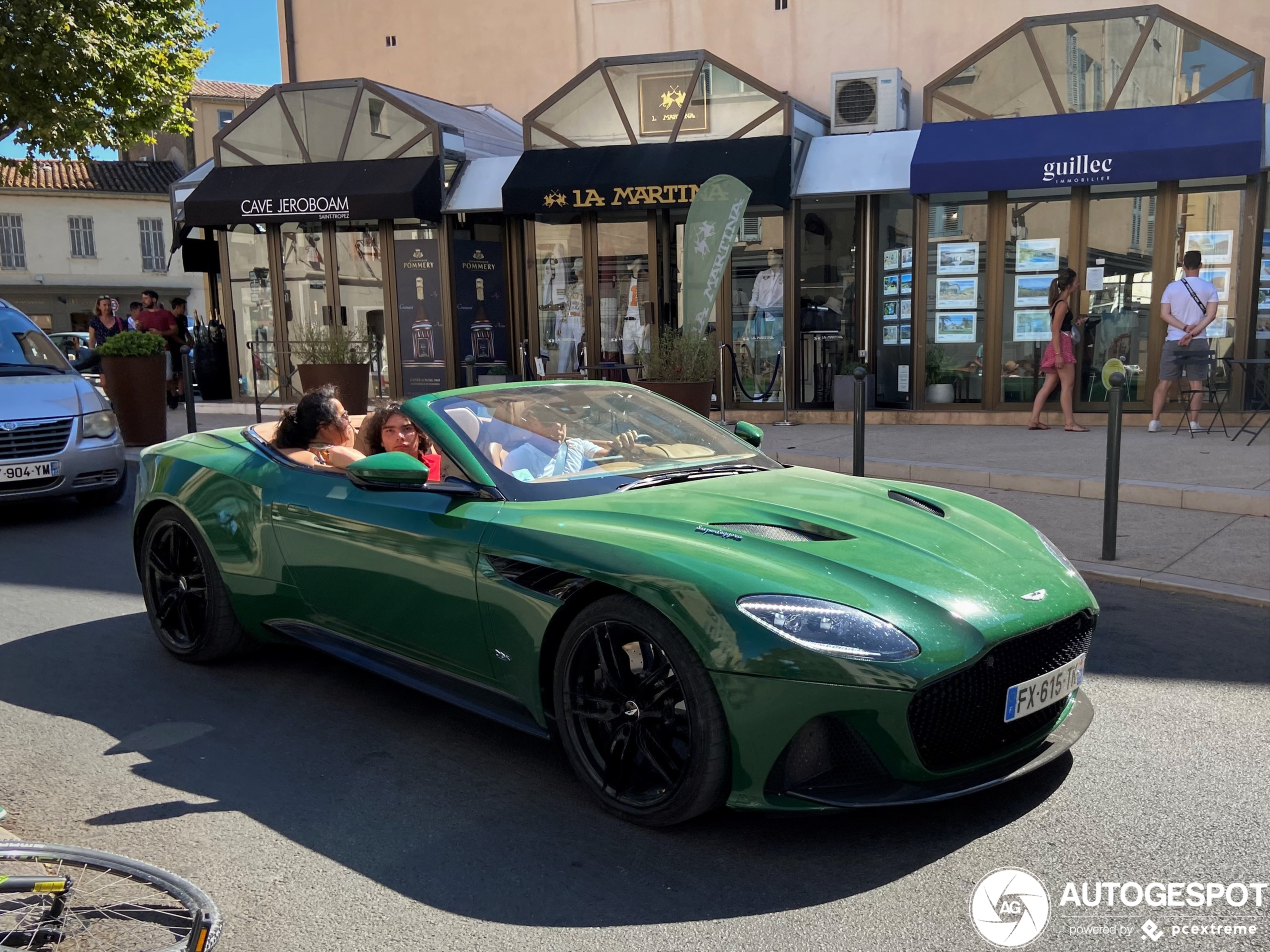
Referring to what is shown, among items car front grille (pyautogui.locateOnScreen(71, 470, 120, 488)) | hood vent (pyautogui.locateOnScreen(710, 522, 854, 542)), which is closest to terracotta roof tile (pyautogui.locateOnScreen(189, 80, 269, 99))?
car front grille (pyautogui.locateOnScreen(71, 470, 120, 488))

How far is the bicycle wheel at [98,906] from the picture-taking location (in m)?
2.65

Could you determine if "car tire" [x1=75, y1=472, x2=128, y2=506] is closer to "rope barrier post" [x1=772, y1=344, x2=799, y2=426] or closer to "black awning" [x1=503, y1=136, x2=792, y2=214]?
"black awning" [x1=503, y1=136, x2=792, y2=214]

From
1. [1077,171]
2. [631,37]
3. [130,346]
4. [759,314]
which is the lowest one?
[130,346]

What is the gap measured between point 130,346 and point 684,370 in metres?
6.30

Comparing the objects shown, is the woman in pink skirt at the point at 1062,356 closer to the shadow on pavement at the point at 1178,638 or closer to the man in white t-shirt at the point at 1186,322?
the man in white t-shirt at the point at 1186,322

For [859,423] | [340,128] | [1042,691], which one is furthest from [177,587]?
[340,128]

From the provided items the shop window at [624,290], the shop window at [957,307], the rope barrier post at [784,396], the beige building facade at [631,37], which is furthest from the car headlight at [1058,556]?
the beige building facade at [631,37]

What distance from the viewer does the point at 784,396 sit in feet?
46.3

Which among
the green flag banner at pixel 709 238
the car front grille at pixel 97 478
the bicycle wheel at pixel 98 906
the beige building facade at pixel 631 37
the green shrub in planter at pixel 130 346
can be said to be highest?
the beige building facade at pixel 631 37

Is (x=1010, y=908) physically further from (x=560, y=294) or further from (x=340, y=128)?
(x=340, y=128)

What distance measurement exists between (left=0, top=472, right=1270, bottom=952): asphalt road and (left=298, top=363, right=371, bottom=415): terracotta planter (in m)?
9.59

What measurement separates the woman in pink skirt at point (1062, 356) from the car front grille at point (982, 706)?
9.19 meters

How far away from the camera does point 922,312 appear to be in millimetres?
14047

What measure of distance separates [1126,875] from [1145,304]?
11.9m
